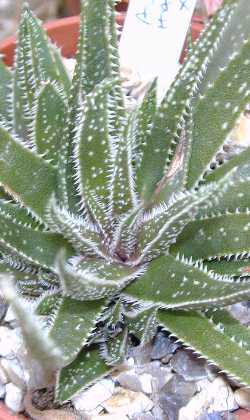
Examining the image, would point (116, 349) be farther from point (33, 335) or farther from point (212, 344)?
point (33, 335)

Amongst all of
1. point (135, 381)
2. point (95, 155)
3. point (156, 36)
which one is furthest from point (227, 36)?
point (135, 381)

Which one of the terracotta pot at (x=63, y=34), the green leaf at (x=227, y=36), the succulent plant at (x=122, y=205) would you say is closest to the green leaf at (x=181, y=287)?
the succulent plant at (x=122, y=205)

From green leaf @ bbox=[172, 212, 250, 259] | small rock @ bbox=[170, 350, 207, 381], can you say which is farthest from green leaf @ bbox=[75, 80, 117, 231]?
small rock @ bbox=[170, 350, 207, 381]

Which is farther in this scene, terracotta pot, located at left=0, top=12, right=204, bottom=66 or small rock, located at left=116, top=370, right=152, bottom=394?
terracotta pot, located at left=0, top=12, right=204, bottom=66

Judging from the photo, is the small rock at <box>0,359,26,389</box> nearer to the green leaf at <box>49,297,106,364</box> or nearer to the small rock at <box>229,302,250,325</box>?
the green leaf at <box>49,297,106,364</box>

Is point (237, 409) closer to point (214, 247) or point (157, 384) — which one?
point (157, 384)

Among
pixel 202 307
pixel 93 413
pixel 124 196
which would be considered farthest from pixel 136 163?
pixel 93 413
